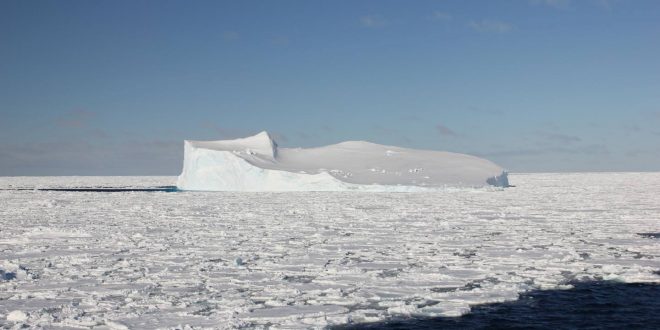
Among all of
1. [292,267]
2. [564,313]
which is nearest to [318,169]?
[292,267]

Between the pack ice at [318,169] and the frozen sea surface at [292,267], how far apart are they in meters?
26.3

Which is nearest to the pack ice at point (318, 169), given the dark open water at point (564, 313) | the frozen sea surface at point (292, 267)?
the frozen sea surface at point (292, 267)

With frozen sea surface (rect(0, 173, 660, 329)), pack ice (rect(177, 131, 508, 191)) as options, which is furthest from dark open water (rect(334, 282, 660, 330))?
pack ice (rect(177, 131, 508, 191))

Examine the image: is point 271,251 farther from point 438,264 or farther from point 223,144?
point 223,144

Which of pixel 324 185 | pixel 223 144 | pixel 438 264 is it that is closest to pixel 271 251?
pixel 438 264

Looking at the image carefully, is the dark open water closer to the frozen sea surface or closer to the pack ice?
the frozen sea surface

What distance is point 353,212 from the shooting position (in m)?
21.2

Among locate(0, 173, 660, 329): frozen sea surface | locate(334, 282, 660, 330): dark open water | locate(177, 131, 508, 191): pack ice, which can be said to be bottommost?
locate(334, 282, 660, 330): dark open water

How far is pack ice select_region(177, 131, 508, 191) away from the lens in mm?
43281

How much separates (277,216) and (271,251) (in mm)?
8363

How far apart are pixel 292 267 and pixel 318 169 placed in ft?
122

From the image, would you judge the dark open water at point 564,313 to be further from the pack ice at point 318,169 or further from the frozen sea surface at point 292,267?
the pack ice at point 318,169

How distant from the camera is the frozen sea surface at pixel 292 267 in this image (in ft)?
21.5

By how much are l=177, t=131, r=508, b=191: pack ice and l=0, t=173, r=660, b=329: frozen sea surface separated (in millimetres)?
26329
